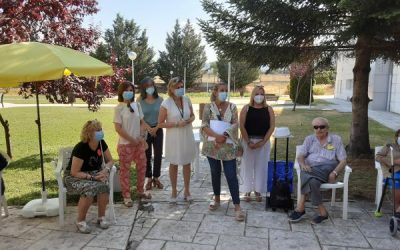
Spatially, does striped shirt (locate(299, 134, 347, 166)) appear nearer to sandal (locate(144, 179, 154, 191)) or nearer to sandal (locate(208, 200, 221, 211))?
sandal (locate(208, 200, 221, 211))

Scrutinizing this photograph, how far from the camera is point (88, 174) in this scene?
4.23 m

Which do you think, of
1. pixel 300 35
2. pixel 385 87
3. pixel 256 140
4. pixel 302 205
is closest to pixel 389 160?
pixel 302 205

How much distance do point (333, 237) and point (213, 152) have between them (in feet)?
5.37

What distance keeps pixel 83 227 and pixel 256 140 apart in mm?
2407

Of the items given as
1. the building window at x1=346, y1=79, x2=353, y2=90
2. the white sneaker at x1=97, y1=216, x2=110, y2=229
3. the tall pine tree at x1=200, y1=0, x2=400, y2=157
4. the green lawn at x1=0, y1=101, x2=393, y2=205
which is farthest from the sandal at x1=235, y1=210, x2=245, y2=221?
the building window at x1=346, y1=79, x2=353, y2=90

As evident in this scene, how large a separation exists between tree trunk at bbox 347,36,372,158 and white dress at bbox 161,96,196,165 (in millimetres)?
4366

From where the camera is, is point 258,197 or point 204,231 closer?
point 204,231

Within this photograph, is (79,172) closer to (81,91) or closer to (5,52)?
(5,52)

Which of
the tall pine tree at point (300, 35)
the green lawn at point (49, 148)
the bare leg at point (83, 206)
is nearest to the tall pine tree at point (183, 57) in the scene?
the green lawn at point (49, 148)

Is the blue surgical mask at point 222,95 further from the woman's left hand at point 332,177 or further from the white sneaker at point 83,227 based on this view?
the white sneaker at point 83,227

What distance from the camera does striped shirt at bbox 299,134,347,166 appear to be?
458cm

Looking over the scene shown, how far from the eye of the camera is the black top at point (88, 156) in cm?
422

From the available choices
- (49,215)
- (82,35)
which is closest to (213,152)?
(49,215)

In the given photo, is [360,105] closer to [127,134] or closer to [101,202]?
[127,134]
